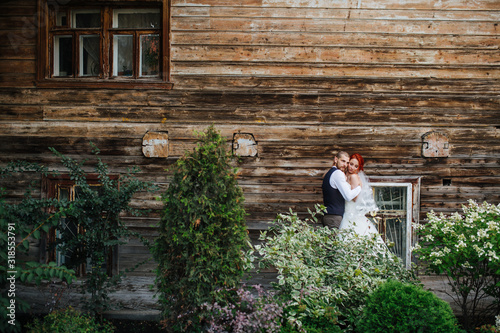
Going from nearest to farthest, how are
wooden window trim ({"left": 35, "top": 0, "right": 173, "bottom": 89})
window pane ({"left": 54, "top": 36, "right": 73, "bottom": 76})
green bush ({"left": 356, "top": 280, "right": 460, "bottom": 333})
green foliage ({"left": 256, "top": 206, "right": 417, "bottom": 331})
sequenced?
green bush ({"left": 356, "top": 280, "right": 460, "bottom": 333}) → green foliage ({"left": 256, "top": 206, "right": 417, "bottom": 331}) → wooden window trim ({"left": 35, "top": 0, "right": 173, "bottom": 89}) → window pane ({"left": 54, "top": 36, "right": 73, "bottom": 76})

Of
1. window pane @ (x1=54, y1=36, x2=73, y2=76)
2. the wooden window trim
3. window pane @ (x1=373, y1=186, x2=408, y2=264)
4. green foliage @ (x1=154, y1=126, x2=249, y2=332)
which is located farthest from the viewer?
window pane @ (x1=54, y1=36, x2=73, y2=76)

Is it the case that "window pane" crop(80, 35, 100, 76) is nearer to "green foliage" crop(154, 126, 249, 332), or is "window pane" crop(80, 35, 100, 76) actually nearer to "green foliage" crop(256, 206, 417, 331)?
"green foliage" crop(154, 126, 249, 332)

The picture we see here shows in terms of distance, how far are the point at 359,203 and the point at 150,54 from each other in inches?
153

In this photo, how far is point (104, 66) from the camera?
552 cm

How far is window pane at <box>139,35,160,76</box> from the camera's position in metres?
5.57

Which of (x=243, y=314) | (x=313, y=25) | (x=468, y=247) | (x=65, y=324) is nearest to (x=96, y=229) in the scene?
(x=65, y=324)

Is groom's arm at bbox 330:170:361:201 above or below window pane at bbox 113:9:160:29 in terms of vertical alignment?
below

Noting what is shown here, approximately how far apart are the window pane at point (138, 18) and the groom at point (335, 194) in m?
3.51

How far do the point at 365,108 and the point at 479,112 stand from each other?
1753mm

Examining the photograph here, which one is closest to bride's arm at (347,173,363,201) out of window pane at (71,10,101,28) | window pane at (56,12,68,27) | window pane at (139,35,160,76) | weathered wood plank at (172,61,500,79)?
weathered wood plank at (172,61,500,79)

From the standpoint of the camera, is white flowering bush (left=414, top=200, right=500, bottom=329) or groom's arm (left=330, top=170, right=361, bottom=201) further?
groom's arm (left=330, top=170, right=361, bottom=201)

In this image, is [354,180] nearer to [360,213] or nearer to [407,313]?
[360,213]

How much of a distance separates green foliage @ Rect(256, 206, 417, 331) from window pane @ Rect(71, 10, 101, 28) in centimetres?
427

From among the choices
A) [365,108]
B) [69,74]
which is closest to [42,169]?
[69,74]
